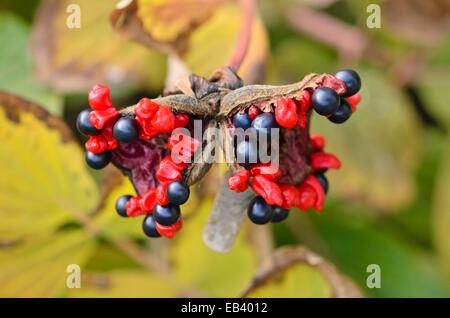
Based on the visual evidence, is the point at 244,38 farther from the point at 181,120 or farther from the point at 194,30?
the point at 181,120

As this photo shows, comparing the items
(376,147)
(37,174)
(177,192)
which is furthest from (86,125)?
(376,147)

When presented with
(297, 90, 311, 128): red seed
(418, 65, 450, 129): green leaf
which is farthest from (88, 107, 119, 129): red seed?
(418, 65, 450, 129): green leaf

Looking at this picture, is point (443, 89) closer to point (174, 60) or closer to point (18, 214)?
point (174, 60)

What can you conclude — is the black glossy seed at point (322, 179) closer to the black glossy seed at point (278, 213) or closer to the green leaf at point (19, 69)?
the black glossy seed at point (278, 213)

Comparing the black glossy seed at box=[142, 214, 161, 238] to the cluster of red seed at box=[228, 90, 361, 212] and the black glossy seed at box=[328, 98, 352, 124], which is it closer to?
the cluster of red seed at box=[228, 90, 361, 212]
